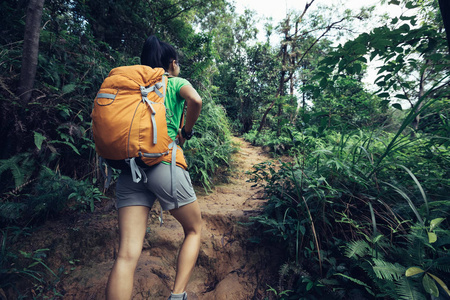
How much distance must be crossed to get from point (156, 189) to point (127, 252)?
462 mm

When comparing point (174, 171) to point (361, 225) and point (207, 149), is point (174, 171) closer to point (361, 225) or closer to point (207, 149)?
point (361, 225)

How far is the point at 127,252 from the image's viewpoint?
130 cm

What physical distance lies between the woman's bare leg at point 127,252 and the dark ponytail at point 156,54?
3.94 feet

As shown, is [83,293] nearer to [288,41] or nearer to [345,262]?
[345,262]

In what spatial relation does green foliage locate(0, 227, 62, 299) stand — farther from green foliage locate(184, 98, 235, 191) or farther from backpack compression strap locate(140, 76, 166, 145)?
green foliage locate(184, 98, 235, 191)

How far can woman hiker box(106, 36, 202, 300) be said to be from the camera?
1271mm

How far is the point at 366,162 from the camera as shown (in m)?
2.19

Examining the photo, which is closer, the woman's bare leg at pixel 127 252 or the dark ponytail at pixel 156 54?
the woman's bare leg at pixel 127 252

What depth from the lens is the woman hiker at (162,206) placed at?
127 cm

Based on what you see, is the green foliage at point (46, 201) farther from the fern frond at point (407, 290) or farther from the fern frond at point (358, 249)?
the fern frond at point (407, 290)

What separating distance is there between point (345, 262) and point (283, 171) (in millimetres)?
1136

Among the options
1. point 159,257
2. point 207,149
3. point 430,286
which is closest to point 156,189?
point 159,257

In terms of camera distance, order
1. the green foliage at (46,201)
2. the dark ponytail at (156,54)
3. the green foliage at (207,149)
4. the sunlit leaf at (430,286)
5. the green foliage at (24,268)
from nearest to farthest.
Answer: the sunlit leaf at (430,286) < the dark ponytail at (156,54) < the green foliage at (24,268) < the green foliage at (46,201) < the green foliage at (207,149)

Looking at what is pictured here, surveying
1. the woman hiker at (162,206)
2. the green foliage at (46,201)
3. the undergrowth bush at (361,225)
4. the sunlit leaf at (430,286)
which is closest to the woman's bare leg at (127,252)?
the woman hiker at (162,206)
